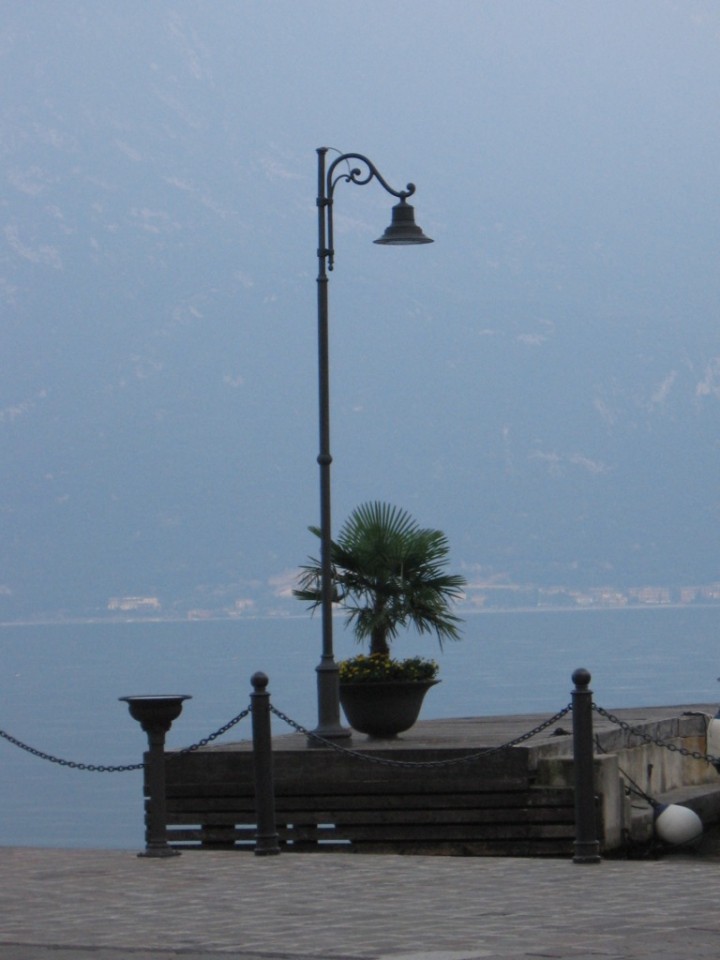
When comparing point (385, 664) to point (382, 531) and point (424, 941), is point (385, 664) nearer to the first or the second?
point (382, 531)

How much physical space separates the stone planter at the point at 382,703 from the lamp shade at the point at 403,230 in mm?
3430

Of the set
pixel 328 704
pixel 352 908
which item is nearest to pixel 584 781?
pixel 352 908

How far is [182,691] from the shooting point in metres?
100

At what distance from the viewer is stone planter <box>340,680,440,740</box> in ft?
52.2

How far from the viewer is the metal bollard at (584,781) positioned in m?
12.2

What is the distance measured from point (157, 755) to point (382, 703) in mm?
2727

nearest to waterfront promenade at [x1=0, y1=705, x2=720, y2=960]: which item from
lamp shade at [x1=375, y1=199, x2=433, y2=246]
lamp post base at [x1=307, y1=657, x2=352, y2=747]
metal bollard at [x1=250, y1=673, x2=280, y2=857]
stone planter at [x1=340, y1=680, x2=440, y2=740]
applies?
metal bollard at [x1=250, y1=673, x2=280, y2=857]

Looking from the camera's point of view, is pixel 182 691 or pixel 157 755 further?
pixel 182 691

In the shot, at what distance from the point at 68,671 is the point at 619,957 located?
14064 cm

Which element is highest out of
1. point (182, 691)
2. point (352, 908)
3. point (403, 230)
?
point (403, 230)

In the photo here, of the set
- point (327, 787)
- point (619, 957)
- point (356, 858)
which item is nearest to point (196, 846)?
point (327, 787)

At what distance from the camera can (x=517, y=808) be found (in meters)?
14.0

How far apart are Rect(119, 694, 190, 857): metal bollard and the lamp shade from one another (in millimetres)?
4280

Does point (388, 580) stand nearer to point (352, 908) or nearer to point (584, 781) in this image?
point (584, 781)
